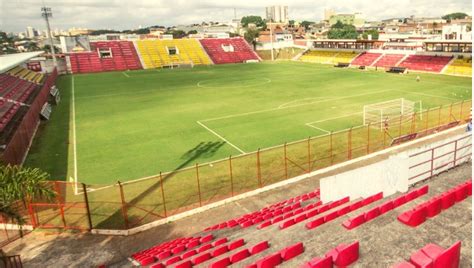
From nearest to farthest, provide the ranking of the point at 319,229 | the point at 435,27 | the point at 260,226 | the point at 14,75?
the point at 319,229, the point at 260,226, the point at 14,75, the point at 435,27

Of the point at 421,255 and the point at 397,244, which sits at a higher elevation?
the point at 421,255

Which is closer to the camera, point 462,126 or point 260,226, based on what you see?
point 260,226

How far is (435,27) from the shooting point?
561 ft

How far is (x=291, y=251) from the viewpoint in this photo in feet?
32.7

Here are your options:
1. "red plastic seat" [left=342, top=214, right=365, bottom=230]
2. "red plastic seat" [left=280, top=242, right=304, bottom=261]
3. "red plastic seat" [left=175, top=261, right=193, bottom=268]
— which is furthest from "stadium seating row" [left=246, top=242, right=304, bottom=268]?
"red plastic seat" [left=175, top=261, right=193, bottom=268]

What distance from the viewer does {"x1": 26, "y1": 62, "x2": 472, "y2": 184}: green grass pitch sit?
2742 centimetres

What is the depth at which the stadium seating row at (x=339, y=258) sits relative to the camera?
27.9ft

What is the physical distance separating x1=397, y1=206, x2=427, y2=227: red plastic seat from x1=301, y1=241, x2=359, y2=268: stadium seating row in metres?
2.72

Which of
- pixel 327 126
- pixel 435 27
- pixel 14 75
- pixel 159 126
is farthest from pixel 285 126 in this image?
pixel 435 27

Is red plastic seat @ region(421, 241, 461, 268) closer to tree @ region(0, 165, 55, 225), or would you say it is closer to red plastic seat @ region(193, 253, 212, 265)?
red plastic seat @ region(193, 253, 212, 265)

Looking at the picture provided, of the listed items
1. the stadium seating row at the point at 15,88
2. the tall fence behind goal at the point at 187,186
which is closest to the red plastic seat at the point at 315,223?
the tall fence behind goal at the point at 187,186

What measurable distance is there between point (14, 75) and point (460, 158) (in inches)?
2842

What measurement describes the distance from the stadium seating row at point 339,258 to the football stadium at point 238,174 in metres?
0.05

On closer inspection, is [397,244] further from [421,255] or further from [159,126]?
[159,126]
